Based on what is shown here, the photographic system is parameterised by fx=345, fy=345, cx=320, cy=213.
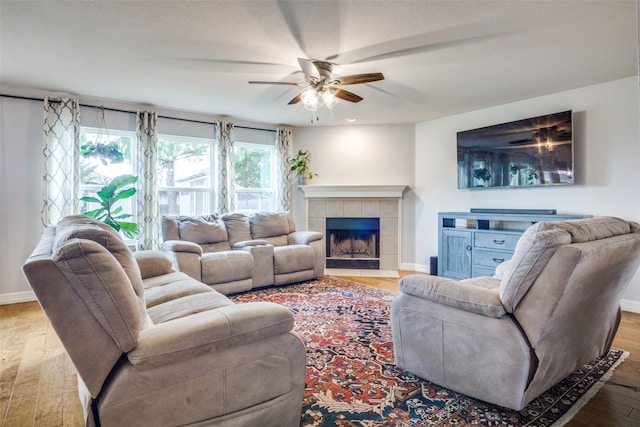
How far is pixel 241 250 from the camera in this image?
433 cm

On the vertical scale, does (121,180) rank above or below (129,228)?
above

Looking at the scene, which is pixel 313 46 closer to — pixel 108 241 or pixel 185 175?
pixel 108 241

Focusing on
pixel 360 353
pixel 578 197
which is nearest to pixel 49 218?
pixel 360 353

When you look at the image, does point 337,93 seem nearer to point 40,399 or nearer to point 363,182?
point 363,182

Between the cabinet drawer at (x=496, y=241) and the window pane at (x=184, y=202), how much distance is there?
3.92 meters

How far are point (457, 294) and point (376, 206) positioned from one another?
3.96 metres

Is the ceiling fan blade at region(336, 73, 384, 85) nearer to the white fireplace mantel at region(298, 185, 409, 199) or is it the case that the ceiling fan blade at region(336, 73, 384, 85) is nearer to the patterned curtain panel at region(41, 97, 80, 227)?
the white fireplace mantel at region(298, 185, 409, 199)

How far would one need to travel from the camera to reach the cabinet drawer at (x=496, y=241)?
4.04m

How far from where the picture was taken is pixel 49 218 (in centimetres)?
405

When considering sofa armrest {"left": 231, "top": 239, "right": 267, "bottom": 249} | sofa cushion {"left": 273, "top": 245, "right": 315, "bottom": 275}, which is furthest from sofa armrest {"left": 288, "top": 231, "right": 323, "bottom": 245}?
sofa armrest {"left": 231, "top": 239, "right": 267, "bottom": 249}

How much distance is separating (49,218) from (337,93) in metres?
3.63

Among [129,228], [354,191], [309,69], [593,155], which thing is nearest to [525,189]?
[593,155]

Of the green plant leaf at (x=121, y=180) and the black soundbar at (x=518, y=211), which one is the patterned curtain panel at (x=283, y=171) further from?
the black soundbar at (x=518, y=211)

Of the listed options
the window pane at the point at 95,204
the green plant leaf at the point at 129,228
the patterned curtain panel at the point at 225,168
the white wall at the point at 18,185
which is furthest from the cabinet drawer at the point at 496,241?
the white wall at the point at 18,185
